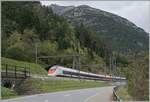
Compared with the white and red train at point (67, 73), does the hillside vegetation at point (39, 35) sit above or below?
above

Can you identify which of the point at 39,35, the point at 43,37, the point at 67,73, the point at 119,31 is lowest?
the point at 67,73

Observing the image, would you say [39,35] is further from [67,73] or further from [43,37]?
[67,73]

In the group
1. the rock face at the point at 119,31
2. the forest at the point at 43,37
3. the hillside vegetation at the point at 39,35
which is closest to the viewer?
the rock face at the point at 119,31

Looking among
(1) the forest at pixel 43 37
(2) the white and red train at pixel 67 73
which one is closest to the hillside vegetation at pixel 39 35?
(1) the forest at pixel 43 37

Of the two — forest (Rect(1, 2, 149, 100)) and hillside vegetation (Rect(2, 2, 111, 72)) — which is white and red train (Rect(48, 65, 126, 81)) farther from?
hillside vegetation (Rect(2, 2, 111, 72))

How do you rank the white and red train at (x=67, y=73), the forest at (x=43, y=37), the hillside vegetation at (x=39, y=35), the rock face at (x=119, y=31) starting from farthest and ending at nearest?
the hillside vegetation at (x=39, y=35)
the forest at (x=43, y=37)
the white and red train at (x=67, y=73)
the rock face at (x=119, y=31)

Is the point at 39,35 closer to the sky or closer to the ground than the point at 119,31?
closer to the sky

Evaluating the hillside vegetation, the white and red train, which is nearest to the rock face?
the white and red train

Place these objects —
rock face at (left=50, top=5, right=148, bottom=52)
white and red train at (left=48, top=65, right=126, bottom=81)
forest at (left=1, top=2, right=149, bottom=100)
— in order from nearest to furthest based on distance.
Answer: rock face at (left=50, top=5, right=148, bottom=52) → white and red train at (left=48, top=65, right=126, bottom=81) → forest at (left=1, top=2, right=149, bottom=100)

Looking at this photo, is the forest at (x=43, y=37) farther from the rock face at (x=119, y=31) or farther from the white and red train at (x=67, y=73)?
the white and red train at (x=67, y=73)

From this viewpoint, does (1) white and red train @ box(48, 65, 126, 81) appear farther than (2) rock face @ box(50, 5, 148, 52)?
Yes

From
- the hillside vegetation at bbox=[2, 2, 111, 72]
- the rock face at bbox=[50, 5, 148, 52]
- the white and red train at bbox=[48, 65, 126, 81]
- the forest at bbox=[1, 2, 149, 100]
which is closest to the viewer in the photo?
the rock face at bbox=[50, 5, 148, 52]

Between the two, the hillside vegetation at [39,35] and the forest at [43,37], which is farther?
the hillside vegetation at [39,35]

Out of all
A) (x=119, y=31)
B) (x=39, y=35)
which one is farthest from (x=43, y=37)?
(x=119, y=31)
